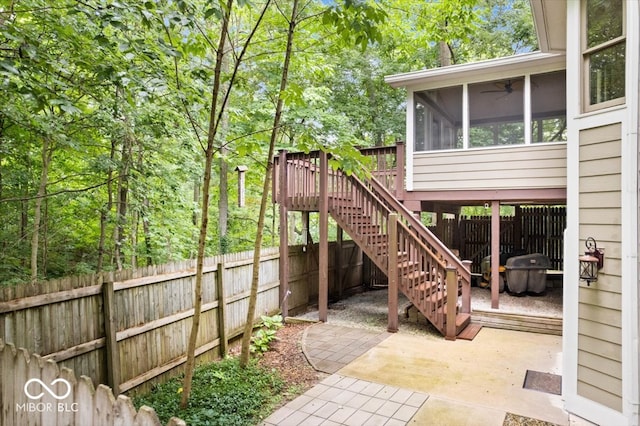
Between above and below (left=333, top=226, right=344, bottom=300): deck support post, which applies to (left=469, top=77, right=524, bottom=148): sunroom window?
above

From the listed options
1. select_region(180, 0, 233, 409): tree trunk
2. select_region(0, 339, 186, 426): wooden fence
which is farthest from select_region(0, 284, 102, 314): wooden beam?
select_region(180, 0, 233, 409): tree trunk

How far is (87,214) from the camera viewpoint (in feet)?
26.2

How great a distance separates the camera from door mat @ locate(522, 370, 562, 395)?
416cm

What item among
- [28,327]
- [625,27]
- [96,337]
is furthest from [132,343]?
[625,27]

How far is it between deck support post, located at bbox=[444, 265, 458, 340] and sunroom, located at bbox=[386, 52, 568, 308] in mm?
1570

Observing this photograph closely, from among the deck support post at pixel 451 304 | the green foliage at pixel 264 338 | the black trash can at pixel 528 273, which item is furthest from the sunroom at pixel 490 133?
the green foliage at pixel 264 338

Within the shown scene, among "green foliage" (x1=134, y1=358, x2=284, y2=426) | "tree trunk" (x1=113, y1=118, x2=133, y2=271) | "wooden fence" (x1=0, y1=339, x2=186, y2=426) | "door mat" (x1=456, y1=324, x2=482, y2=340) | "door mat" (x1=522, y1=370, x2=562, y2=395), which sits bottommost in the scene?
"door mat" (x1=456, y1=324, x2=482, y2=340)

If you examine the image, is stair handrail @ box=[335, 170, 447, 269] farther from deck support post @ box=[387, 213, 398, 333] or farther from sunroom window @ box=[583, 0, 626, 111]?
sunroom window @ box=[583, 0, 626, 111]

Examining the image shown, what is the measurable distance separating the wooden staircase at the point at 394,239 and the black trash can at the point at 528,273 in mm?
1693

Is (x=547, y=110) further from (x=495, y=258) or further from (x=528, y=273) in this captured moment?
(x=528, y=273)

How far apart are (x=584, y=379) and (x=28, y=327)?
16.3ft

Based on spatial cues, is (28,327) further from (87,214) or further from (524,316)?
(524,316)

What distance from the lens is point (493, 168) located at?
282 inches

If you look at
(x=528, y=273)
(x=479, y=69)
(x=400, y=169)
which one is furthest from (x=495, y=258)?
(x=479, y=69)
